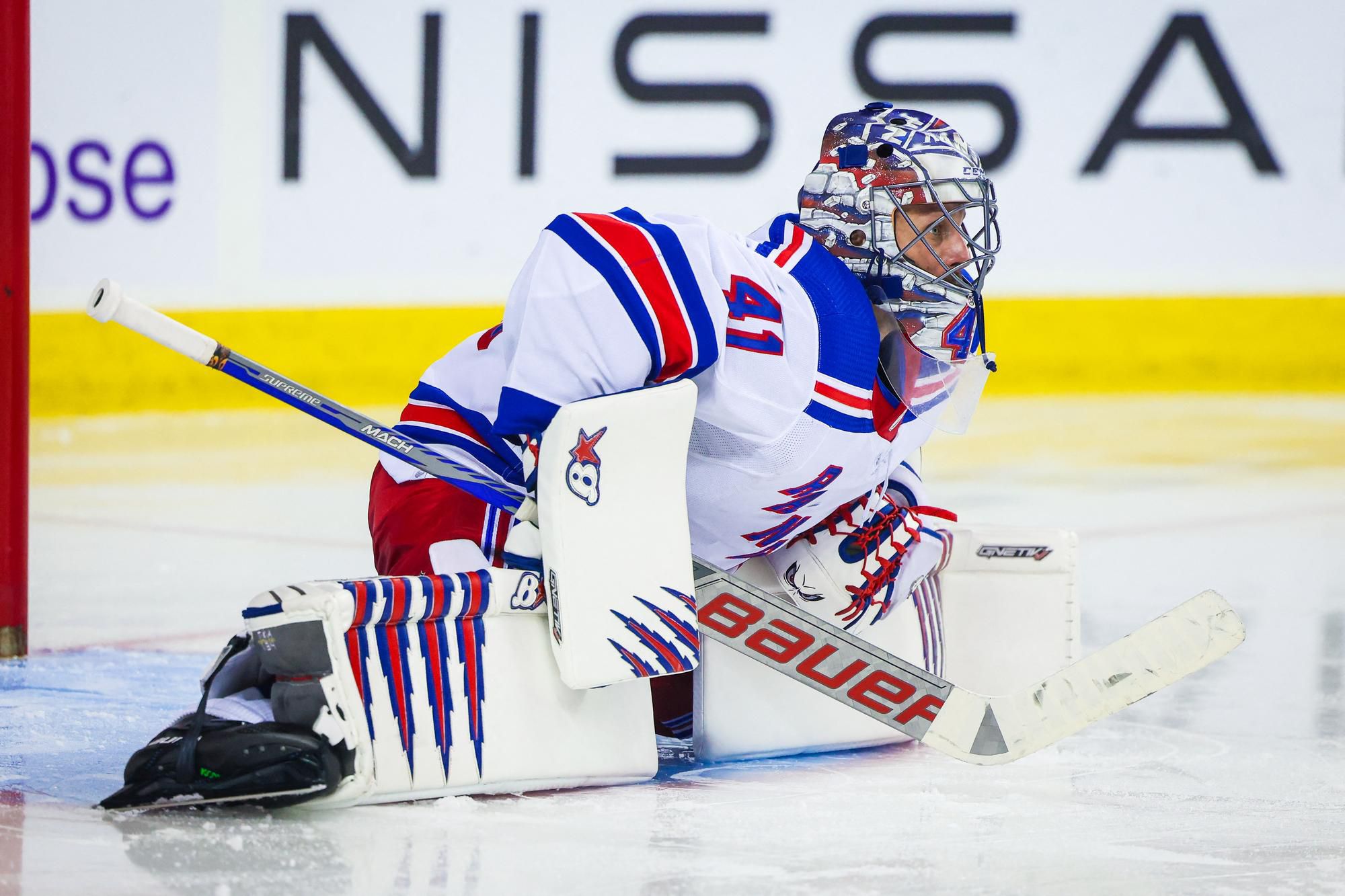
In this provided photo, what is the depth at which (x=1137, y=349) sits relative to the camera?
515 cm

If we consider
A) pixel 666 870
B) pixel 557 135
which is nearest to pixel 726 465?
pixel 666 870

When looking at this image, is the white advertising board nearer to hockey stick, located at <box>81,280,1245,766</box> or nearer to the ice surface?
the ice surface

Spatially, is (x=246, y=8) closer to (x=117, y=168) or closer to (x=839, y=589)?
(x=117, y=168)

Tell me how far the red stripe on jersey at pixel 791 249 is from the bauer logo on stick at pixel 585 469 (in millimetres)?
334

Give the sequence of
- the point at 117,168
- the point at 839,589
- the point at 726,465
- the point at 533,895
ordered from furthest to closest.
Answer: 1. the point at 117,168
2. the point at 839,589
3. the point at 726,465
4. the point at 533,895

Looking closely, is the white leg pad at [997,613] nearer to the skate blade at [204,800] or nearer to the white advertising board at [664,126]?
the skate blade at [204,800]

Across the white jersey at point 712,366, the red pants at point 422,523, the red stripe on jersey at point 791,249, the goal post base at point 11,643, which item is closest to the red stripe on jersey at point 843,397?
the white jersey at point 712,366

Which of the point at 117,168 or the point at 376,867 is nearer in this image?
the point at 376,867

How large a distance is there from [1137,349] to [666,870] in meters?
4.06

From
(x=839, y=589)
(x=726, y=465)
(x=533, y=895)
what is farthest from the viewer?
(x=839, y=589)

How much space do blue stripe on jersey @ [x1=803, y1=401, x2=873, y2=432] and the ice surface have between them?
0.40m

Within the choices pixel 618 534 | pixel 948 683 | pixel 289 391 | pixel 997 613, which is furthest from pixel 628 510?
pixel 997 613

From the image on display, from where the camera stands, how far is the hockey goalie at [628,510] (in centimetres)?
158

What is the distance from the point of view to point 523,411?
1652 mm
